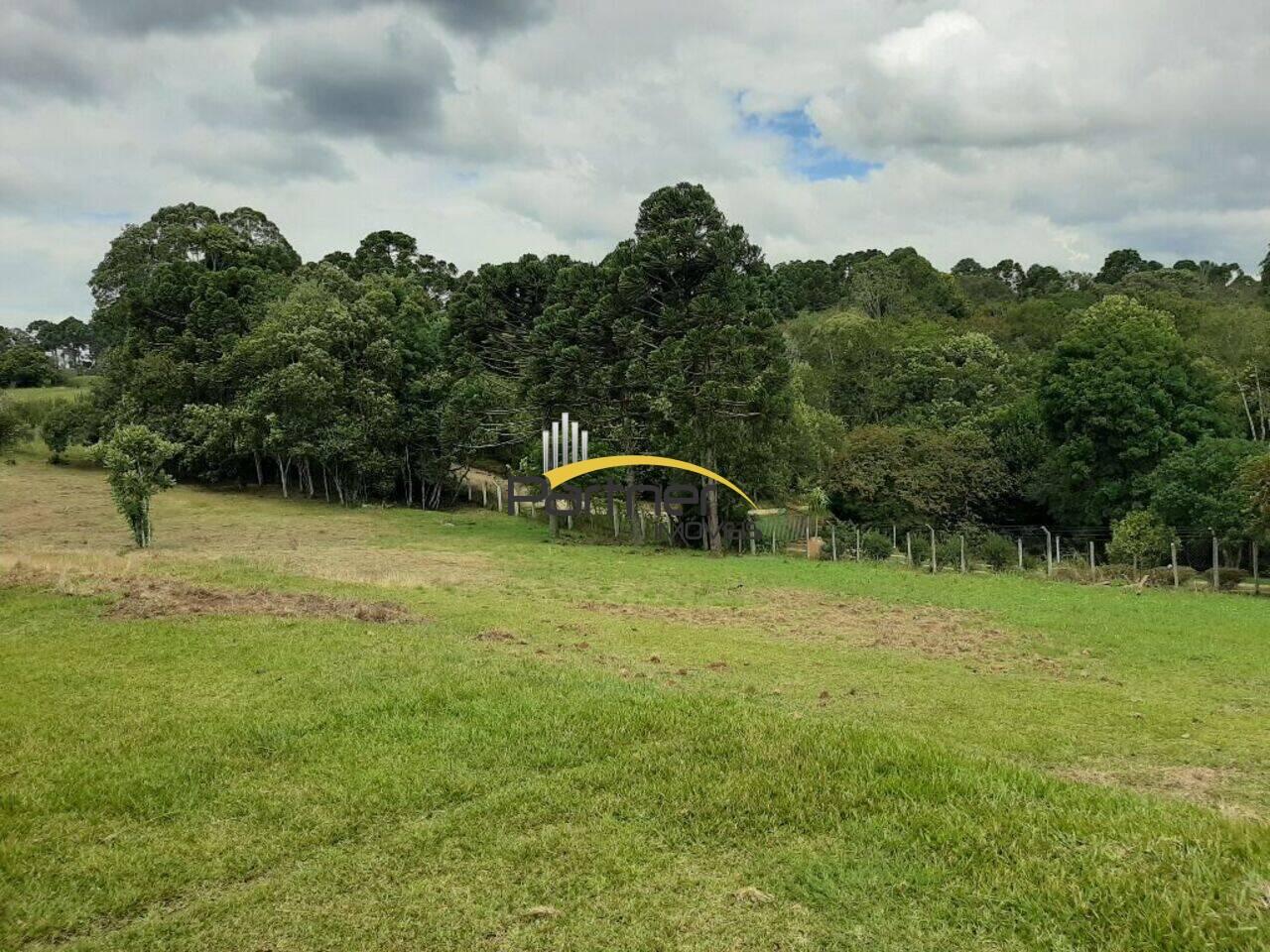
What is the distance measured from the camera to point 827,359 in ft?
189

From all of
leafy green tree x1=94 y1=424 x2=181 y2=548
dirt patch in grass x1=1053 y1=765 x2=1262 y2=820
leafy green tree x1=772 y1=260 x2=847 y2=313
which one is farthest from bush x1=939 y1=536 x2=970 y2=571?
leafy green tree x1=772 y1=260 x2=847 y2=313

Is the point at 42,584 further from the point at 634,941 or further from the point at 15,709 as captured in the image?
the point at 634,941

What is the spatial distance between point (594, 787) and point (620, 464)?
90.3ft

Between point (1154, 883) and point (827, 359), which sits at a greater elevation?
point (827, 359)

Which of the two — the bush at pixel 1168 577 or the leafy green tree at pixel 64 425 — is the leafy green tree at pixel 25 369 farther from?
the bush at pixel 1168 577

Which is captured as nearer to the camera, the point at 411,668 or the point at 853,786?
the point at 853,786

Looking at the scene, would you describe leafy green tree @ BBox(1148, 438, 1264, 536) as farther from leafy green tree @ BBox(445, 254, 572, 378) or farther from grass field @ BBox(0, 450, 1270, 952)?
leafy green tree @ BBox(445, 254, 572, 378)

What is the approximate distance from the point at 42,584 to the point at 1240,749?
16987 mm

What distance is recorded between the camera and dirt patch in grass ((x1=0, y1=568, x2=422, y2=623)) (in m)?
11.8

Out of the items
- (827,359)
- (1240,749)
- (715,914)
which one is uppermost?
(827,359)

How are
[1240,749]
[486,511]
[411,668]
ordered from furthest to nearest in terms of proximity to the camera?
[486,511] → [411,668] → [1240,749]

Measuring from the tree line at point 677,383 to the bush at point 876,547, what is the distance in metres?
3.11

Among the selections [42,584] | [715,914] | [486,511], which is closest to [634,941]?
[715,914]

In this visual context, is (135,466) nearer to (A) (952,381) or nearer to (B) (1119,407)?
(B) (1119,407)
